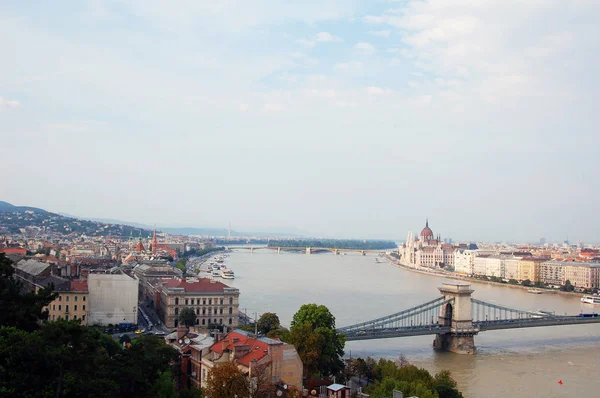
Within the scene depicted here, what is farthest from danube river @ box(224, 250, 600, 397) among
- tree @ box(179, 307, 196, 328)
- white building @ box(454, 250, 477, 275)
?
white building @ box(454, 250, 477, 275)

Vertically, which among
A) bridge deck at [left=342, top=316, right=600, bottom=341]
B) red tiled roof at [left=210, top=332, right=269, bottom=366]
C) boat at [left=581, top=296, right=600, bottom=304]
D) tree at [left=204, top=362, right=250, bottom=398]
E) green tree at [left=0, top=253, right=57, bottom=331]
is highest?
green tree at [left=0, top=253, right=57, bottom=331]

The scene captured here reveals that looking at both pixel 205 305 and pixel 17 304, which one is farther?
pixel 205 305

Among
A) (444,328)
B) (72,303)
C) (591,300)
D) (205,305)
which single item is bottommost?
(591,300)

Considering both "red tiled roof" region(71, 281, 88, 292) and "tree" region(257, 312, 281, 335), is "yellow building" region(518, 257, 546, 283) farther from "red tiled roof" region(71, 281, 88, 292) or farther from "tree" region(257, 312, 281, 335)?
"red tiled roof" region(71, 281, 88, 292)

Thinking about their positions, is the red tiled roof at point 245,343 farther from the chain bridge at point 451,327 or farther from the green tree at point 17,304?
the chain bridge at point 451,327

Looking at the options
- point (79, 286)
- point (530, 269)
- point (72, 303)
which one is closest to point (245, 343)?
point (72, 303)

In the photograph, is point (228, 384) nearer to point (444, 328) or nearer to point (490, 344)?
point (444, 328)

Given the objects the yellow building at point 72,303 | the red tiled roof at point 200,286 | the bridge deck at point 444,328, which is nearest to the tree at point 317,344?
the bridge deck at point 444,328

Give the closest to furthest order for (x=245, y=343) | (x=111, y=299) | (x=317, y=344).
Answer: (x=245, y=343) < (x=317, y=344) < (x=111, y=299)
